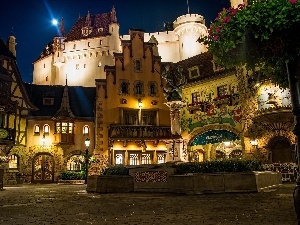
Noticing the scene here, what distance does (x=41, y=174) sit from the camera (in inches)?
1460

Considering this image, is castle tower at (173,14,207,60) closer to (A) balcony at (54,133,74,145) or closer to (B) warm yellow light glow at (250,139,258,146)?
(A) balcony at (54,133,74,145)

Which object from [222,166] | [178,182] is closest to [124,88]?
[178,182]

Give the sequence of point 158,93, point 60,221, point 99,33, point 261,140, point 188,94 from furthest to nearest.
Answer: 1. point 99,33
2. point 158,93
3. point 188,94
4. point 261,140
5. point 60,221

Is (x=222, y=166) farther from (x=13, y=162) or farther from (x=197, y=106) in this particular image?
(x=13, y=162)

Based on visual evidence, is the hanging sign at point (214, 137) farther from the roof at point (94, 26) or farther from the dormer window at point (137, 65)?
the roof at point (94, 26)

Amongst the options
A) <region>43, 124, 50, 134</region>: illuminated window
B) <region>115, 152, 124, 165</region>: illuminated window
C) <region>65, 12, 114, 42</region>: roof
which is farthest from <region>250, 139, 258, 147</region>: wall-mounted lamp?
<region>65, 12, 114, 42</region>: roof

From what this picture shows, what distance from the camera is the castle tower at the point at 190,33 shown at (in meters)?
60.4

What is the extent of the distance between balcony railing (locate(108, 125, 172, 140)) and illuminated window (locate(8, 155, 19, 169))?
10633 millimetres

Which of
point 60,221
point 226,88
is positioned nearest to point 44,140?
point 226,88

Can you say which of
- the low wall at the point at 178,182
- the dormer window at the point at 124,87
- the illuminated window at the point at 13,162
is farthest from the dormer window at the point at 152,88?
the low wall at the point at 178,182

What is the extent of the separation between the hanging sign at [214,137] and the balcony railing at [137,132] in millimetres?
3334

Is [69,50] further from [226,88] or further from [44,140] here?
[226,88]

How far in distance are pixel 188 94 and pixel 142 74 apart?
597cm

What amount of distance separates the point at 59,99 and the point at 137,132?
11470mm
